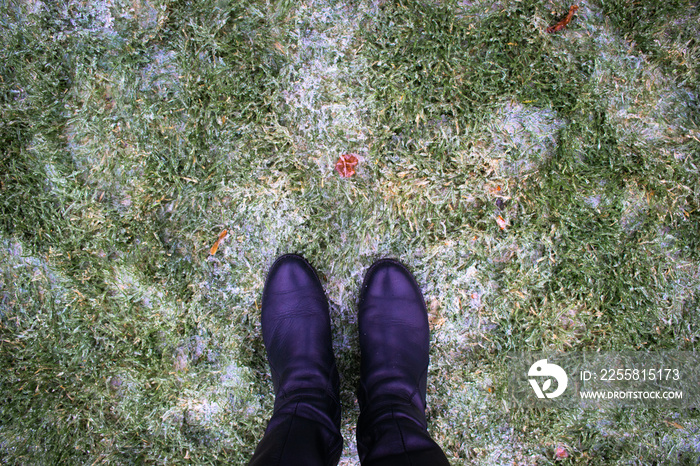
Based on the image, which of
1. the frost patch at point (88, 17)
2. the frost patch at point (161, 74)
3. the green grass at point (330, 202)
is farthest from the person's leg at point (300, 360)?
the frost patch at point (88, 17)

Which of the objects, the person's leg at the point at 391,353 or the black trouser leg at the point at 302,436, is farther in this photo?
the person's leg at the point at 391,353

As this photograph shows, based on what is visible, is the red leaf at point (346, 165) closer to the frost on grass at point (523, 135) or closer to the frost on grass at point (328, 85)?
the frost on grass at point (328, 85)

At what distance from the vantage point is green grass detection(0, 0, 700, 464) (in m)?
2.15

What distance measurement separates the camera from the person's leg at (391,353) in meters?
1.83

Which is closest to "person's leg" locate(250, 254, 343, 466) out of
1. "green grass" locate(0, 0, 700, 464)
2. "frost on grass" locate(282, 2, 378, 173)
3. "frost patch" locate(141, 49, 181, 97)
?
"green grass" locate(0, 0, 700, 464)

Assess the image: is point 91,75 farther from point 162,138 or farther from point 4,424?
point 4,424

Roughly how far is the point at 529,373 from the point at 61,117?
2966 mm

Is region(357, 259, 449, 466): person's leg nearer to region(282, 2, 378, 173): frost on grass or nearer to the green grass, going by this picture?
the green grass

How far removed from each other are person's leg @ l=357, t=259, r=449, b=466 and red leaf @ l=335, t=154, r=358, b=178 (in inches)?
20.5

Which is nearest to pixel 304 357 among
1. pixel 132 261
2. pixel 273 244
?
pixel 273 244

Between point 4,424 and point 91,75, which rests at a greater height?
point 91,75

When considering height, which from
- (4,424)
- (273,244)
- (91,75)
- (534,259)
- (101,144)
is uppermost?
(91,75)

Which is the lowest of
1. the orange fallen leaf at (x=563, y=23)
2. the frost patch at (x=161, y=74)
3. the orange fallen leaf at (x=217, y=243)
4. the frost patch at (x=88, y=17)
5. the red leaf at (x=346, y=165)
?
the orange fallen leaf at (x=217, y=243)

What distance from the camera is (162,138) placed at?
7.10 ft
